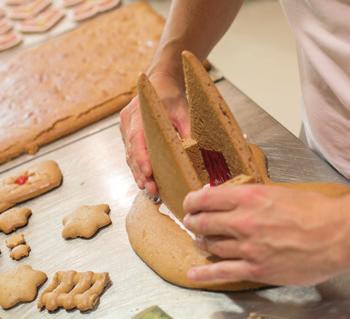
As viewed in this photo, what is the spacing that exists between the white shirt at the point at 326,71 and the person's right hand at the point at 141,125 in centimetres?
24

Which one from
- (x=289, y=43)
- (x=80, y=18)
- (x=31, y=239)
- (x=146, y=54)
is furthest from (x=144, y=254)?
(x=289, y=43)

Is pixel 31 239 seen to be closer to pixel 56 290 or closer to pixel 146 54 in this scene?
pixel 56 290

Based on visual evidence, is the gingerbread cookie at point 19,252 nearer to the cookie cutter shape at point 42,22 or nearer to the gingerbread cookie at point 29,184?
the gingerbread cookie at point 29,184

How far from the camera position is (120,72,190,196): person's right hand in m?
0.98

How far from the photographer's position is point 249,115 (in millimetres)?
1236

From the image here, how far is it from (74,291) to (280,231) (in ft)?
1.36

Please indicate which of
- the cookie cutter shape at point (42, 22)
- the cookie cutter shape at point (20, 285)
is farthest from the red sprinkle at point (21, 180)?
the cookie cutter shape at point (42, 22)

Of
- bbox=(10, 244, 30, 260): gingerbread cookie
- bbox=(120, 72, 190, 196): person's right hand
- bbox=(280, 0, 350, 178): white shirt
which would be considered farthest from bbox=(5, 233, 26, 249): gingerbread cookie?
bbox=(280, 0, 350, 178): white shirt

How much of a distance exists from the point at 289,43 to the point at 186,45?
1417 mm

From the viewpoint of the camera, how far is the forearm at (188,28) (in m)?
1.12

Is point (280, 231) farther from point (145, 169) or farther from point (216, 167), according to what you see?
point (145, 169)

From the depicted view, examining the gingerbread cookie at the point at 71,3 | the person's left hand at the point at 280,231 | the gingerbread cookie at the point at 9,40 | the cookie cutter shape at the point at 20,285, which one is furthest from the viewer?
the gingerbread cookie at the point at 71,3

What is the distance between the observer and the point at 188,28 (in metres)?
1.13

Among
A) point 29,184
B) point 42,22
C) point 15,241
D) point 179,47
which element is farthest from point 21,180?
point 42,22
